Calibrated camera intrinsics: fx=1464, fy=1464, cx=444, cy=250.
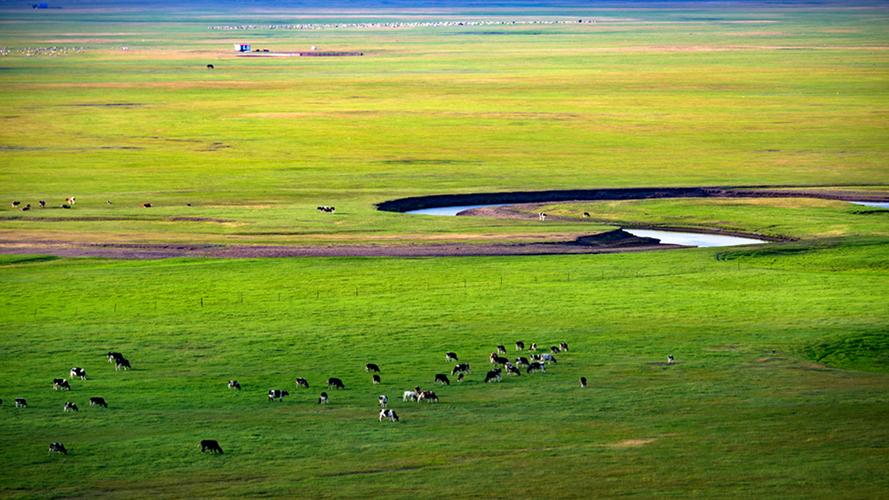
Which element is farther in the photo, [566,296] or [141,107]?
[141,107]

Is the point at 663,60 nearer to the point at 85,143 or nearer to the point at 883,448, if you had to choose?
the point at 85,143

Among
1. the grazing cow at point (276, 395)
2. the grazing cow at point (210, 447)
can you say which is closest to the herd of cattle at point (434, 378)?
the grazing cow at point (276, 395)

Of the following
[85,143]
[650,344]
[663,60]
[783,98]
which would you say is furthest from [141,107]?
[650,344]

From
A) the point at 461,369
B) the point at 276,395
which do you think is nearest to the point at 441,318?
the point at 461,369

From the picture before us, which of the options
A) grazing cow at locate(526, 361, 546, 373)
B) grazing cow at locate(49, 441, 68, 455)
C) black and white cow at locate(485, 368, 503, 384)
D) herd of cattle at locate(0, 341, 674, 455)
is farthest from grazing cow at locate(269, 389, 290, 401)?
grazing cow at locate(526, 361, 546, 373)

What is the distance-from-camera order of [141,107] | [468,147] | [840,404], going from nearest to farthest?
[840,404] < [468,147] < [141,107]

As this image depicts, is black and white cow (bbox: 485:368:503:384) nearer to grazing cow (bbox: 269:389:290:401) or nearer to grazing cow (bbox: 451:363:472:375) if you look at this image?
grazing cow (bbox: 451:363:472:375)
